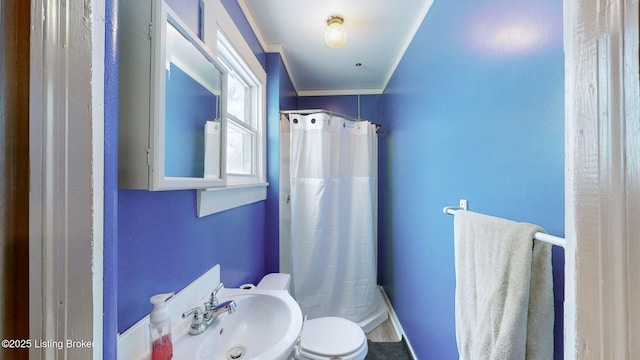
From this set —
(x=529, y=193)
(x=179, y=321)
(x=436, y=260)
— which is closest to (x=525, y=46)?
(x=529, y=193)

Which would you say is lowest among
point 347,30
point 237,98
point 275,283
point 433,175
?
point 275,283

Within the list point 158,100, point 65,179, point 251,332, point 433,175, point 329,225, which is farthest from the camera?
point 329,225

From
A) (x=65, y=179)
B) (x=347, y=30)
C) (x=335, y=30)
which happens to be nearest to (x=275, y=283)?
(x=65, y=179)

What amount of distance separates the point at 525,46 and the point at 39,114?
1.10m

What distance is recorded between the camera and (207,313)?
886 mm

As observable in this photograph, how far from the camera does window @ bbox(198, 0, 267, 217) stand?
1.12m

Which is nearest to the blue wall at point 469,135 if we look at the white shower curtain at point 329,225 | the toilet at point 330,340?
the white shower curtain at point 329,225

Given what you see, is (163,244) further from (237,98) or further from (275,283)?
(237,98)

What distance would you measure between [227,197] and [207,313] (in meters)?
0.53

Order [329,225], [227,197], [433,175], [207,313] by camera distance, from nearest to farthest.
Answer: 1. [207,313]
2. [227,197]
3. [433,175]
4. [329,225]

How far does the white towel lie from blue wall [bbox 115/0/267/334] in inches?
34.9

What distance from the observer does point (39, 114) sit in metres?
0.30

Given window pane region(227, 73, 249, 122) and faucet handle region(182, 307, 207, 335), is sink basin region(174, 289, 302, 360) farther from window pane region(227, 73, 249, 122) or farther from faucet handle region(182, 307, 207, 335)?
window pane region(227, 73, 249, 122)

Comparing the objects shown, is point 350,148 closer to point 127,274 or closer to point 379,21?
point 379,21
